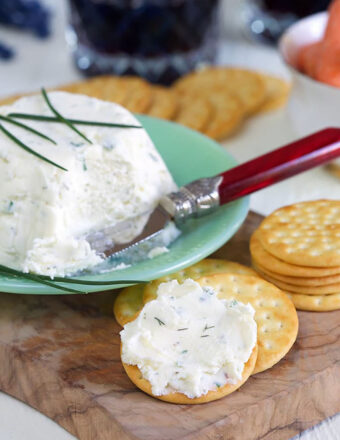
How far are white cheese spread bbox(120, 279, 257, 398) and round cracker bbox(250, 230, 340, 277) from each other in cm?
17

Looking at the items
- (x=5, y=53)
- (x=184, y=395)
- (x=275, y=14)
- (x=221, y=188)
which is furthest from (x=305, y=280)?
(x=5, y=53)

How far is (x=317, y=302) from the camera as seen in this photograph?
138 centimetres

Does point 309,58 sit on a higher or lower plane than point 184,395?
higher

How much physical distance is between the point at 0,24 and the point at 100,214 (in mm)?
1886

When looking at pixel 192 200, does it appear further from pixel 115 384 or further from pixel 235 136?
pixel 235 136

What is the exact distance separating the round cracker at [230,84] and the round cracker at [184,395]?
121 cm

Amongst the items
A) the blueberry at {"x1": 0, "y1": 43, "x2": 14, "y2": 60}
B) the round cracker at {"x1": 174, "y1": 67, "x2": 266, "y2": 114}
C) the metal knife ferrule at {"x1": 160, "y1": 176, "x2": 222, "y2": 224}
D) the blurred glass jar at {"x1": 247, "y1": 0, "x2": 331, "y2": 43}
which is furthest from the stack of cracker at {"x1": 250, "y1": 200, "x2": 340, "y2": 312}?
the blueberry at {"x1": 0, "y1": 43, "x2": 14, "y2": 60}

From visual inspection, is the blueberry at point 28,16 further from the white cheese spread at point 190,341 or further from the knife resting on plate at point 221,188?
the white cheese spread at point 190,341

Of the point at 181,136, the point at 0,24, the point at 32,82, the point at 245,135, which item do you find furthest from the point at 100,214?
the point at 0,24

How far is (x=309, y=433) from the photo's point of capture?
48.8 inches

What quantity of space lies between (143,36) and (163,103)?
0.30 m

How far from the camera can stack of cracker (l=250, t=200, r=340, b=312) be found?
4.49 ft

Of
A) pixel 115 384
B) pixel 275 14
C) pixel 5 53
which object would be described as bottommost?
pixel 115 384

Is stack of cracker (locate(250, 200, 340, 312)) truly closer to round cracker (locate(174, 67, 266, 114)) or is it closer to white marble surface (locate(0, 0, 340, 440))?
white marble surface (locate(0, 0, 340, 440))
